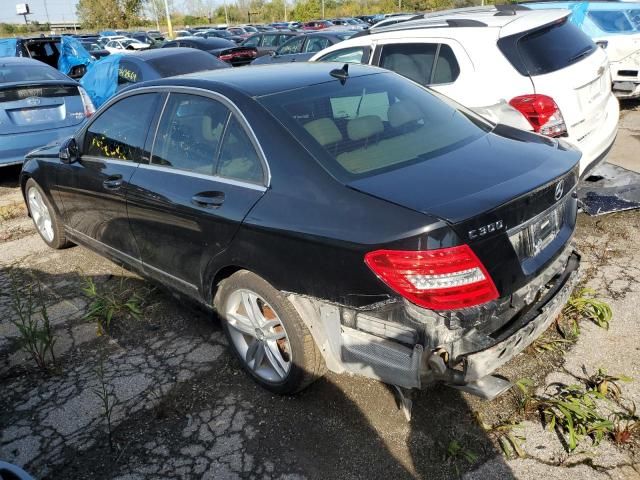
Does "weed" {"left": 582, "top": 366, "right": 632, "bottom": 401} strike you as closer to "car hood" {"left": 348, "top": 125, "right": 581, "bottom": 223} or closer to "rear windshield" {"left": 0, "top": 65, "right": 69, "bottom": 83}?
"car hood" {"left": 348, "top": 125, "right": 581, "bottom": 223}

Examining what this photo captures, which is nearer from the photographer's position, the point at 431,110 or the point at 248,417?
the point at 248,417

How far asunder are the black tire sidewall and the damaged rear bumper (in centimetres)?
7

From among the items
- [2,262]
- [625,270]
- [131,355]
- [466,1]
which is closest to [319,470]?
[131,355]

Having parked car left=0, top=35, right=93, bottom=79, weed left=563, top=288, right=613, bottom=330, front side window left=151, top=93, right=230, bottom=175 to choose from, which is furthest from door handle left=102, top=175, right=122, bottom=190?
parked car left=0, top=35, right=93, bottom=79

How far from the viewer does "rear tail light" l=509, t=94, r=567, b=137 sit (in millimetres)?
4309

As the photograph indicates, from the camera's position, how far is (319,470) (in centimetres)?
247

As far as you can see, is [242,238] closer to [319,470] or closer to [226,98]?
[226,98]

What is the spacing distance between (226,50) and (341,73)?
1296 centimetres

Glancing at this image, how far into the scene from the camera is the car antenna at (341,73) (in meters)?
3.22

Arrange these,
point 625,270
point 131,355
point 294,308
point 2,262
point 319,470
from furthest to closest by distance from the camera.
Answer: point 2,262 < point 625,270 < point 131,355 < point 294,308 < point 319,470

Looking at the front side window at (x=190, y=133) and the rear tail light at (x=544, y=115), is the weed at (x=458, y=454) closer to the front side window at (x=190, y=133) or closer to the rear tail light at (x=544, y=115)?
the front side window at (x=190, y=133)

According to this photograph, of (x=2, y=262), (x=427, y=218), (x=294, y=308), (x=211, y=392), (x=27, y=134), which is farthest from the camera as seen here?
(x=27, y=134)

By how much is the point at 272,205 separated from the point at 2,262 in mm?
3677

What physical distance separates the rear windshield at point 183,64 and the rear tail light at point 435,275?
6687 millimetres
